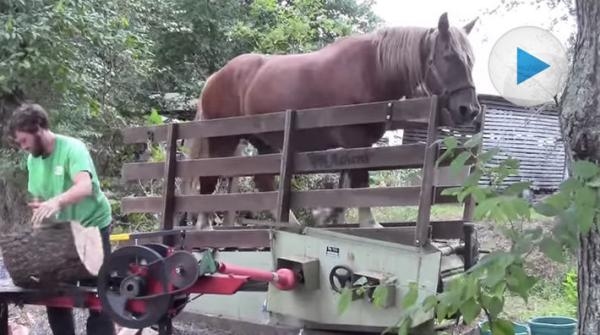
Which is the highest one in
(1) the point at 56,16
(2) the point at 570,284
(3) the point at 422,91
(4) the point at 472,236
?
(1) the point at 56,16

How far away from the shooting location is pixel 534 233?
206cm

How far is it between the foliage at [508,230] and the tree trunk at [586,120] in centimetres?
17

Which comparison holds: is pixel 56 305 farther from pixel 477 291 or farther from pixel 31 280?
pixel 477 291

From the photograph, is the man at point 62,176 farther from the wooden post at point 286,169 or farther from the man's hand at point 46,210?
the wooden post at point 286,169

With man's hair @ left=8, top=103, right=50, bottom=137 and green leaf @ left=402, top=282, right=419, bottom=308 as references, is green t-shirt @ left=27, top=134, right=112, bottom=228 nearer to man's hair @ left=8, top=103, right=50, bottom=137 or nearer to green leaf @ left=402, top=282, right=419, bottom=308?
man's hair @ left=8, top=103, right=50, bottom=137

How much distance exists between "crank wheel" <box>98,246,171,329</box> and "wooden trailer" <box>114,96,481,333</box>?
0.98 m

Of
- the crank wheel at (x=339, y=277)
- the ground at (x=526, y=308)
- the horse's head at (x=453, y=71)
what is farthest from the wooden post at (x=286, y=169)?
the ground at (x=526, y=308)

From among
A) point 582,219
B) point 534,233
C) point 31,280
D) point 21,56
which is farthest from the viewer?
point 21,56

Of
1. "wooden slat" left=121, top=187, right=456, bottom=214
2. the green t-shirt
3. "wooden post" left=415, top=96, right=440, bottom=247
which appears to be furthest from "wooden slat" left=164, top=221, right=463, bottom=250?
the green t-shirt

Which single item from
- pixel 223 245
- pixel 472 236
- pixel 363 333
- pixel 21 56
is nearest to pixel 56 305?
pixel 223 245

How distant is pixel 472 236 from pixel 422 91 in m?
1.03

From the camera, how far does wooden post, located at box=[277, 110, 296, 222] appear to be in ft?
14.7

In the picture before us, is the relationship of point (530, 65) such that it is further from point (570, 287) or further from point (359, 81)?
point (570, 287)

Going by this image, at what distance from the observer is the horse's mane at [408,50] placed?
4504 mm
